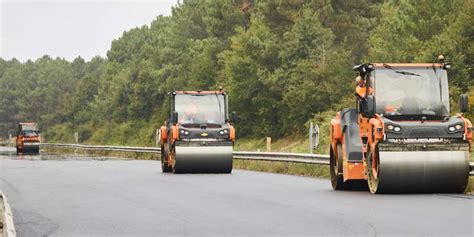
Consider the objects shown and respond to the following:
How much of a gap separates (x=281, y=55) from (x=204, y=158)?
29.3m

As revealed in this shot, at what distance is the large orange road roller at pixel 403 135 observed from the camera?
16.3 metres

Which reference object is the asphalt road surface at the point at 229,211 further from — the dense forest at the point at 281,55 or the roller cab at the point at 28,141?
the roller cab at the point at 28,141

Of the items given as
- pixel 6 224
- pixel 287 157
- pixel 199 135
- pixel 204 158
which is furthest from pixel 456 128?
pixel 199 135

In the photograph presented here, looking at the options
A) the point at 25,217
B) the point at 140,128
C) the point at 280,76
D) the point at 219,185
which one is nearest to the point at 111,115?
the point at 140,128

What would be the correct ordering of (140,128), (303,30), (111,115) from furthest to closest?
(111,115) → (140,128) → (303,30)

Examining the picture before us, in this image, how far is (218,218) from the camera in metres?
13.0

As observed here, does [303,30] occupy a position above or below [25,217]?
above

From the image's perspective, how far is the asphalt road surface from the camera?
1134cm

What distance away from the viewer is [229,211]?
14117 millimetres

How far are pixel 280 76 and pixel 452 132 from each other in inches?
1552

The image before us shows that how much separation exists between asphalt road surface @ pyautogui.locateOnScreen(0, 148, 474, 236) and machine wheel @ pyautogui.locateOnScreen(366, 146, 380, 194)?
1.33ft

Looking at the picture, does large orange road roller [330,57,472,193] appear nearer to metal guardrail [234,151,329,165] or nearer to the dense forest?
metal guardrail [234,151,329,165]

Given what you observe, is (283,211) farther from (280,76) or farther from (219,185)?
(280,76)

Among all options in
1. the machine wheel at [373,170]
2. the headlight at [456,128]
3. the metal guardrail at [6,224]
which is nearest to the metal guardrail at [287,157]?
the machine wheel at [373,170]
